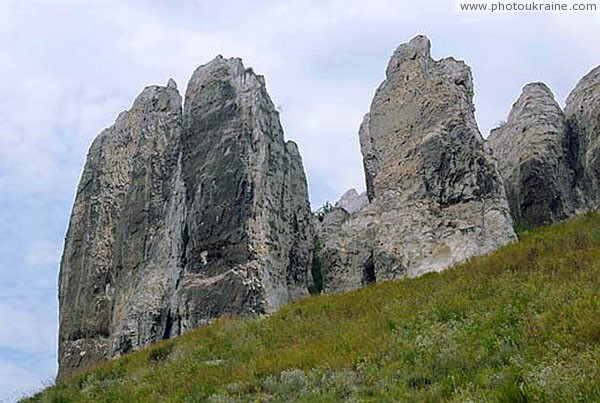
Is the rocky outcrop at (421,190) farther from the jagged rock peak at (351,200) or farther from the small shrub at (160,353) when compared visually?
the jagged rock peak at (351,200)

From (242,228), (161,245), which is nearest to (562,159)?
(242,228)

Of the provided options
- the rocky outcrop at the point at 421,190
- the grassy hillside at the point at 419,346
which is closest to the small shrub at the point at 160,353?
the grassy hillside at the point at 419,346

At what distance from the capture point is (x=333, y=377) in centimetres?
1294

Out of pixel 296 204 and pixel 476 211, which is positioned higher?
pixel 296 204

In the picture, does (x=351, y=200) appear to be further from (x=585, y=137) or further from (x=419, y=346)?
(x=419, y=346)

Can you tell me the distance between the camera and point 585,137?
99.1 ft

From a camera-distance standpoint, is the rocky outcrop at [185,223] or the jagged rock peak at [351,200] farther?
the jagged rock peak at [351,200]

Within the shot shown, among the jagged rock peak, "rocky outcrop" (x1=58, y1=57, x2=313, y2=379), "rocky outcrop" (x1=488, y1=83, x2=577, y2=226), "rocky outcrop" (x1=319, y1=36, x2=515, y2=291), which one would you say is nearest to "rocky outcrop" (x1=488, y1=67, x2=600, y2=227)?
"rocky outcrop" (x1=488, y1=83, x2=577, y2=226)

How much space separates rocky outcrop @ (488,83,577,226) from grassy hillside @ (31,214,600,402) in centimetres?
781

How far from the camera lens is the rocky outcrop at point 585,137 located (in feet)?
93.1

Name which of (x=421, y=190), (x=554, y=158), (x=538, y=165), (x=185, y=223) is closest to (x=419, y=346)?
(x=421, y=190)

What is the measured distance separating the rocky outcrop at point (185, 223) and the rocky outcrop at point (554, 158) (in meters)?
7.69

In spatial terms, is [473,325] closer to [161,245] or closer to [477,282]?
[477,282]

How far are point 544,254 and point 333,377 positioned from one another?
6.93 meters
